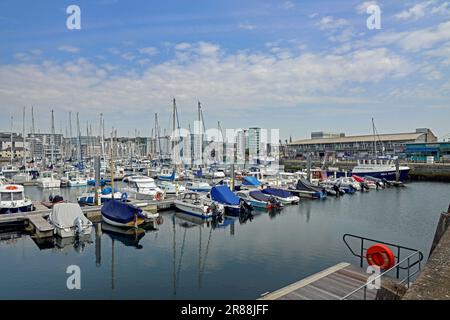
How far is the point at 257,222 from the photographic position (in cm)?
2555

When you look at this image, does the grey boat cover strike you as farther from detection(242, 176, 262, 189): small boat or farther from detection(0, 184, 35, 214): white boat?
detection(242, 176, 262, 189): small boat

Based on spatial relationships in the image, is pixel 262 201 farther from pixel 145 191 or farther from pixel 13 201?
pixel 13 201

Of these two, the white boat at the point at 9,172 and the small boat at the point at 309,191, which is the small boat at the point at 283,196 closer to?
the small boat at the point at 309,191

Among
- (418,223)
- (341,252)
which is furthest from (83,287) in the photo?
(418,223)

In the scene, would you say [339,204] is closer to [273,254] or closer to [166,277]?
[273,254]

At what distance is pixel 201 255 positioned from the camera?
A: 1738cm

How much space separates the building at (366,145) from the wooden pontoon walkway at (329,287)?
7785cm

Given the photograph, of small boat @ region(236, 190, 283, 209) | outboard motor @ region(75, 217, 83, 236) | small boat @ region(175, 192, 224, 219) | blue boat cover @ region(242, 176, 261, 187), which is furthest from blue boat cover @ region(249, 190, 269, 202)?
outboard motor @ region(75, 217, 83, 236)

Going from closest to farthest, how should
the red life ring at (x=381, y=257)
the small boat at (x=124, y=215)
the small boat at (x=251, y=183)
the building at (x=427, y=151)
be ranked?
1. the red life ring at (x=381, y=257)
2. the small boat at (x=124, y=215)
3. the small boat at (x=251, y=183)
4. the building at (x=427, y=151)

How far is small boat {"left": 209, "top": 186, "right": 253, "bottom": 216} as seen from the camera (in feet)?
92.8

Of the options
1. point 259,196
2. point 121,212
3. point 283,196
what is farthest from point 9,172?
point 283,196

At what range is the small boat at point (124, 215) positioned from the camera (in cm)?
2230

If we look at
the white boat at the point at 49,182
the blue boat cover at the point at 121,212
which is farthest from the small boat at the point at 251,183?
the white boat at the point at 49,182

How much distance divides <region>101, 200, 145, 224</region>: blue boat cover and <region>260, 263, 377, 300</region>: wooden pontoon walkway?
14.7m
